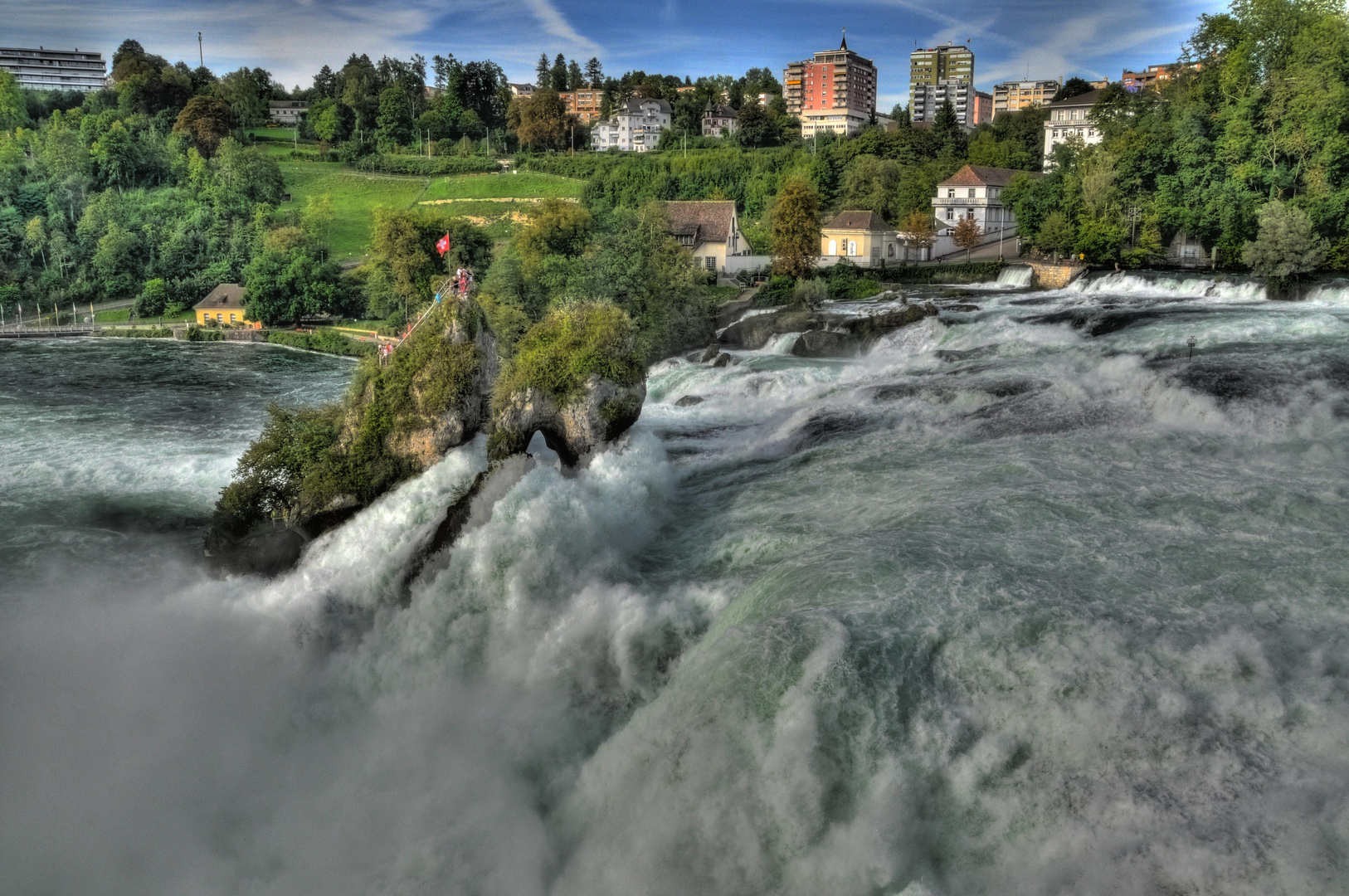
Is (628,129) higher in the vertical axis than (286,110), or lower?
lower

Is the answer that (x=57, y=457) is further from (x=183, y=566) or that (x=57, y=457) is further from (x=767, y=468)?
(x=767, y=468)

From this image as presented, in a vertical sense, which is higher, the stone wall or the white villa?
the white villa

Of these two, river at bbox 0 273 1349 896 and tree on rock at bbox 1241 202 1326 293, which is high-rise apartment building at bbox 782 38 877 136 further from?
river at bbox 0 273 1349 896

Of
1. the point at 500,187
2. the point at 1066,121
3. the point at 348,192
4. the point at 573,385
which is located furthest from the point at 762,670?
the point at 1066,121

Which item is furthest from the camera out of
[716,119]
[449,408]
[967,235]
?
[716,119]

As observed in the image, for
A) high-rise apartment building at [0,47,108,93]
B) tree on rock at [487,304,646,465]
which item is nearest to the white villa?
tree on rock at [487,304,646,465]

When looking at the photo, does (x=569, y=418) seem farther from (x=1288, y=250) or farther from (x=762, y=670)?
(x=1288, y=250)
